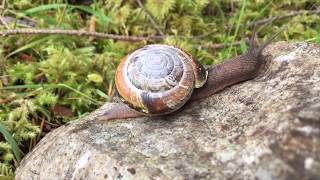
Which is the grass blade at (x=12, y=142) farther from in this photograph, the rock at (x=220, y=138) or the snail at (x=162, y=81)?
the snail at (x=162, y=81)

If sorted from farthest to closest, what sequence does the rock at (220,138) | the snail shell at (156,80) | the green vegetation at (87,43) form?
1. the green vegetation at (87,43)
2. the snail shell at (156,80)
3. the rock at (220,138)

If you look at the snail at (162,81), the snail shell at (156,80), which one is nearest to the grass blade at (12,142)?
the snail at (162,81)

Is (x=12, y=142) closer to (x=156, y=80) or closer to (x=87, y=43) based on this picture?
(x=156, y=80)

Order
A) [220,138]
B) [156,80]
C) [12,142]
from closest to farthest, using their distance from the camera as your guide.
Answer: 1. [220,138]
2. [156,80]
3. [12,142]

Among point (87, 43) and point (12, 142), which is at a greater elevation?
point (87, 43)

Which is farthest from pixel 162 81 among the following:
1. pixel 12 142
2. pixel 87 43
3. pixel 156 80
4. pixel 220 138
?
pixel 87 43

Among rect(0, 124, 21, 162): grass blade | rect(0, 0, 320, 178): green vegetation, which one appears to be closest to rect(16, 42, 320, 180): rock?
rect(0, 124, 21, 162): grass blade

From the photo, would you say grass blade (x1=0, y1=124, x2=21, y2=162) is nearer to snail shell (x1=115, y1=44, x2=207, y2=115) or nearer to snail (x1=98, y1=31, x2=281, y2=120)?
snail (x1=98, y1=31, x2=281, y2=120)
